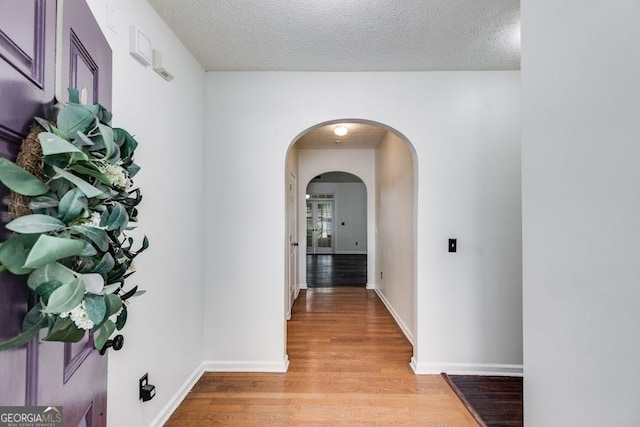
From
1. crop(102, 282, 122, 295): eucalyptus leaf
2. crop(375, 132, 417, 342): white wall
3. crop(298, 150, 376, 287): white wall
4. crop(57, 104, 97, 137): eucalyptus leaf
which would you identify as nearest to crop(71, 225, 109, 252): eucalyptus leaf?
crop(102, 282, 122, 295): eucalyptus leaf

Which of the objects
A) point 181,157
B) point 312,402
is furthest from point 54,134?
point 312,402

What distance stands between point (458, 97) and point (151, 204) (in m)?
2.53

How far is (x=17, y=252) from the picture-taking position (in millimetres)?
625

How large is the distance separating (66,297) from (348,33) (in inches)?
86.6

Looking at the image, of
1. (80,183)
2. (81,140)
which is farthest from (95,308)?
(81,140)

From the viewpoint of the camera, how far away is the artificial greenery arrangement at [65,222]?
0.63 metres

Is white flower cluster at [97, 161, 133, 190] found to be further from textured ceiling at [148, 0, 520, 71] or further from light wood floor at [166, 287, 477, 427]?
light wood floor at [166, 287, 477, 427]

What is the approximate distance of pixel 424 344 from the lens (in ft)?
9.05

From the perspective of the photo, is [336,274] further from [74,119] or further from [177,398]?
[74,119]

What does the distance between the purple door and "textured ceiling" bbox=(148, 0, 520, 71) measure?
4.07 feet

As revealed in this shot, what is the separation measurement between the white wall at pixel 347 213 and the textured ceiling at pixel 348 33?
9.66 meters

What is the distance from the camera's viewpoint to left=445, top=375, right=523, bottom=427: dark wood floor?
2127 millimetres

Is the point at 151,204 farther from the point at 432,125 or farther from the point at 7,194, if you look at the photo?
the point at 432,125

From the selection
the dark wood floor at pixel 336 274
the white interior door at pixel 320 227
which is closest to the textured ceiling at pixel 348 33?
the dark wood floor at pixel 336 274
